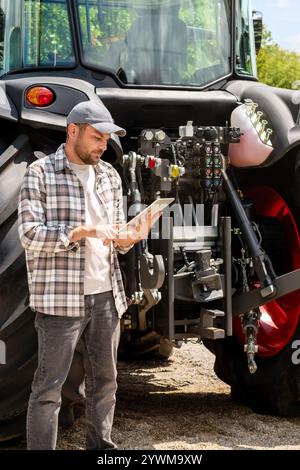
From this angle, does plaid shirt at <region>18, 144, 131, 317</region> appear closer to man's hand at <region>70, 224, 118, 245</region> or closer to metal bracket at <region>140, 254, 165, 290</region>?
man's hand at <region>70, 224, 118, 245</region>

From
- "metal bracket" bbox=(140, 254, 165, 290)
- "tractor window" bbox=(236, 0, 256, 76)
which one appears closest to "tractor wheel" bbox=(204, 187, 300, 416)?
"tractor window" bbox=(236, 0, 256, 76)

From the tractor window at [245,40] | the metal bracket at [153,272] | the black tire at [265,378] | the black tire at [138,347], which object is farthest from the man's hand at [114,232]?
the black tire at [138,347]

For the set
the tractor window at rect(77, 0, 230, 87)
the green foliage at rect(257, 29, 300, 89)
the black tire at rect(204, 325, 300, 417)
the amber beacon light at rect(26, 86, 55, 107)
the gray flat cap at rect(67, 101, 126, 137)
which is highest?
the green foliage at rect(257, 29, 300, 89)

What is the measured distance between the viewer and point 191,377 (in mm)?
7023

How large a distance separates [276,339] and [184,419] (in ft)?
2.27

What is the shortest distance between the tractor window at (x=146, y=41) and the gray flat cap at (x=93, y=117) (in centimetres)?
99

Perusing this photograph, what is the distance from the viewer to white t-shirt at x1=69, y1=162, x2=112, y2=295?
4262 millimetres

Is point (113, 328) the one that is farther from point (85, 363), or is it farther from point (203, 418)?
point (203, 418)

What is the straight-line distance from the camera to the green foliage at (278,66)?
29.9 m

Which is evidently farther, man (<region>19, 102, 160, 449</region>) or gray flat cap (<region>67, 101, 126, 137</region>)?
gray flat cap (<region>67, 101, 126, 137</region>)

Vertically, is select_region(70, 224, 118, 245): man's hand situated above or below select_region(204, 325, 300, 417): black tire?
above

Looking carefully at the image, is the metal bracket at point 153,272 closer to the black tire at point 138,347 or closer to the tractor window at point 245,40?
the tractor window at point 245,40

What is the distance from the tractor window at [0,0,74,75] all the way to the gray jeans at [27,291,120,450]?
5.04 feet

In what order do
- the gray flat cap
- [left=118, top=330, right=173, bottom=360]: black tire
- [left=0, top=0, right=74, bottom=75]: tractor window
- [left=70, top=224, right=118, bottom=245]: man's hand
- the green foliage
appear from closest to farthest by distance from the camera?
1. [left=70, top=224, right=118, bottom=245]: man's hand
2. the gray flat cap
3. [left=0, top=0, right=74, bottom=75]: tractor window
4. [left=118, top=330, right=173, bottom=360]: black tire
5. the green foliage
